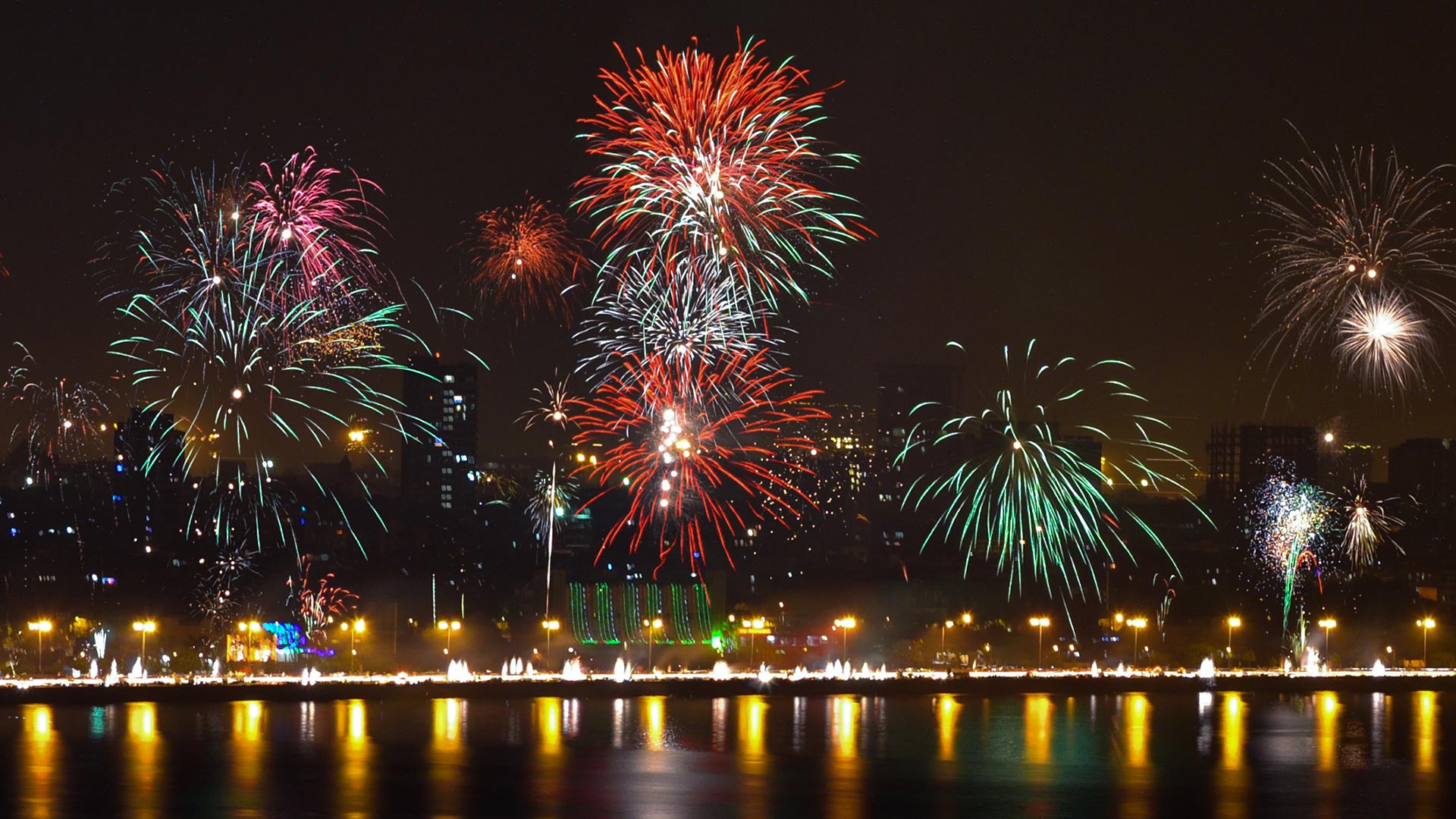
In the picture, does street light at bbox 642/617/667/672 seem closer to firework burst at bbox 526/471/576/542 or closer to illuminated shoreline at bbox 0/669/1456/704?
illuminated shoreline at bbox 0/669/1456/704

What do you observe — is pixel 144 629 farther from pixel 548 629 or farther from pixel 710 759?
pixel 710 759

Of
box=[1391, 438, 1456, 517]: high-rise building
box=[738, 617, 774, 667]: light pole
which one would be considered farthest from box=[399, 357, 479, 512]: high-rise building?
box=[1391, 438, 1456, 517]: high-rise building

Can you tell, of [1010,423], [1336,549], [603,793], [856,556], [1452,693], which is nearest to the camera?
[603,793]

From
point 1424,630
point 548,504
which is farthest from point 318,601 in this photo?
point 1424,630

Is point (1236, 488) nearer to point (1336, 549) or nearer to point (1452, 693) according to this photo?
point (1336, 549)

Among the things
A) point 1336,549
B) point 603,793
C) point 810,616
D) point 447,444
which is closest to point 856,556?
point 810,616

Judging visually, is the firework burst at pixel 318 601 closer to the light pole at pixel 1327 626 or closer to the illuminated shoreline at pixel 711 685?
the illuminated shoreline at pixel 711 685

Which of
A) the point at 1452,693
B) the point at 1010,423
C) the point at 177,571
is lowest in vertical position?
the point at 1452,693

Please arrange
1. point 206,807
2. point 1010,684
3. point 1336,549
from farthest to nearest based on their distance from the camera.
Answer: point 1336,549 < point 1010,684 < point 206,807
